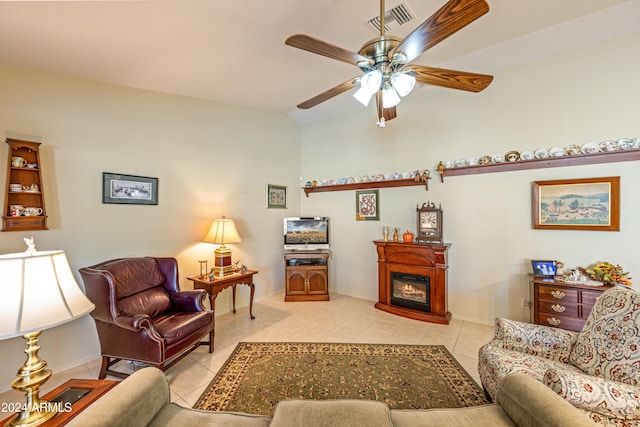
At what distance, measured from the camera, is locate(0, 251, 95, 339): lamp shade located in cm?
103

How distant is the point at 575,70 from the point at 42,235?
575 cm

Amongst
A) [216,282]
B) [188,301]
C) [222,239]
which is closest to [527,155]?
[222,239]

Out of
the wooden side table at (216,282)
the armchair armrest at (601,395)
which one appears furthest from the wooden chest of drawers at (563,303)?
the wooden side table at (216,282)

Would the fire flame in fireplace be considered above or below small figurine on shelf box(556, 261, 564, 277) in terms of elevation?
below

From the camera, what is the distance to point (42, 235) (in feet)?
7.68

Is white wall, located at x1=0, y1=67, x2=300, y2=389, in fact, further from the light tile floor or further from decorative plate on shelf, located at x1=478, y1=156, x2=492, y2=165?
decorative plate on shelf, located at x1=478, y1=156, x2=492, y2=165

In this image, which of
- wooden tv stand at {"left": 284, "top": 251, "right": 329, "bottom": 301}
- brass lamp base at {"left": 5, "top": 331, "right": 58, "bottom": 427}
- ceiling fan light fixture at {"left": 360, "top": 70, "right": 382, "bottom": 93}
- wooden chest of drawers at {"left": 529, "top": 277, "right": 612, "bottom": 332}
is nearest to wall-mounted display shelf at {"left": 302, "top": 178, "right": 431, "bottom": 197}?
wooden tv stand at {"left": 284, "top": 251, "right": 329, "bottom": 301}

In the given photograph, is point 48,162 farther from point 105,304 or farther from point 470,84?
point 470,84

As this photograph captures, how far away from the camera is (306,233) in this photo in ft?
14.9

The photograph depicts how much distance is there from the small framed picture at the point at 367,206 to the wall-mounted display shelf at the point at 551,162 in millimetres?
1102

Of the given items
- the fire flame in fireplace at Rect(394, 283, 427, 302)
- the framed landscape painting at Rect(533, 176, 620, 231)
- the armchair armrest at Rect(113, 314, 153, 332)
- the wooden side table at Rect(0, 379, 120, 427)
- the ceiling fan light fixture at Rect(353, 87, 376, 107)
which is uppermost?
the ceiling fan light fixture at Rect(353, 87, 376, 107)

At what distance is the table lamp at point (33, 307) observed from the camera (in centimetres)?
104

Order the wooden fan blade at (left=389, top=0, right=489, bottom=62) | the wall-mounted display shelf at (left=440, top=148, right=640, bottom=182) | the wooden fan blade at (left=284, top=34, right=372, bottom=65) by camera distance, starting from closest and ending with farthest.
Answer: the wooden fan blade at (left=389, top=0, right=489, bottom=62) → the wooden fan blade at (left=284, top=34, right=372, bottom=65) → the wall-mounted display shelf at (left=440, top=148, right=640, bottom=182)

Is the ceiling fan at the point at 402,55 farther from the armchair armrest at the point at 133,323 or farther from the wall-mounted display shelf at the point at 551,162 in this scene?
the armchair armrest at the point at 133,323
